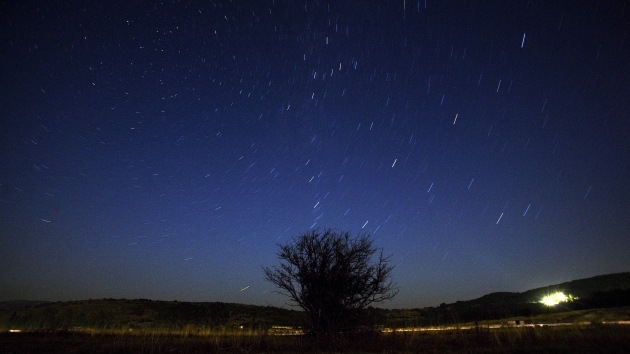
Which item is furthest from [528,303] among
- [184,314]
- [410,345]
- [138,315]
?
[138,315]

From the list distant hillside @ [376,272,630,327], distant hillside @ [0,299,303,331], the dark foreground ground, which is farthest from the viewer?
distant hillside @ [0,299,303,331]

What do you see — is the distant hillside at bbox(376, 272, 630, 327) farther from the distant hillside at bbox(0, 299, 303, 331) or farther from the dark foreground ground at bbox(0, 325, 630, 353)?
the dark foreground ground at bbox(0, 325, 630, 353)

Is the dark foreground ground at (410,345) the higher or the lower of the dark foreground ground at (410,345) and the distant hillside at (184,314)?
the lower

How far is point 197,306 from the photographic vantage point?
46875 mm

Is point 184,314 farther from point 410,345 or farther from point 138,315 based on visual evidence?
point 410,345

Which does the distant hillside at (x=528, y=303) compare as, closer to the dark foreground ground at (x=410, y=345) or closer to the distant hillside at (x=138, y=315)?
the distant hillside at (x=138, y=315)

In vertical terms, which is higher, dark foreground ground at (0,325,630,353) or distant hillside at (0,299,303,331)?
distant hillside at (0,299,303,331)

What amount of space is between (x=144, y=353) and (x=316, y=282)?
22.9 feet

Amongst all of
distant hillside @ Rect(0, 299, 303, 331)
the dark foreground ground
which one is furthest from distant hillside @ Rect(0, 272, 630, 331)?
the dark foreground ground

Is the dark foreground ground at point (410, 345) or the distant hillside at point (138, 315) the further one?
the distant hillside at point (138, 315)

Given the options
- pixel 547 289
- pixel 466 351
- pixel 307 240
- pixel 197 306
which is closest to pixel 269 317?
pixel 197 306

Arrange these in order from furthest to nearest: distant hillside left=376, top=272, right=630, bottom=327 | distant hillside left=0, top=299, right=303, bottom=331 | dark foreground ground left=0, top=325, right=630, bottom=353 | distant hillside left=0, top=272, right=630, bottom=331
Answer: distant hillside left=0, top=299, right=303, bottom=331, distant hillside left=376, top=272, right=630, bottom=327, distant hillside left=0, top=272, right=630, bottom=331, dark foreground ground left=0, top=325, right=630, bottom=353

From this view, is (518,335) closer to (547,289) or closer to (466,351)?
(466,351)

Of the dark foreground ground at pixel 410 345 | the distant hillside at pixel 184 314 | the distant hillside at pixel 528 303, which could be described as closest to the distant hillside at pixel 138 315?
the distant hillside at pixel 184 314
